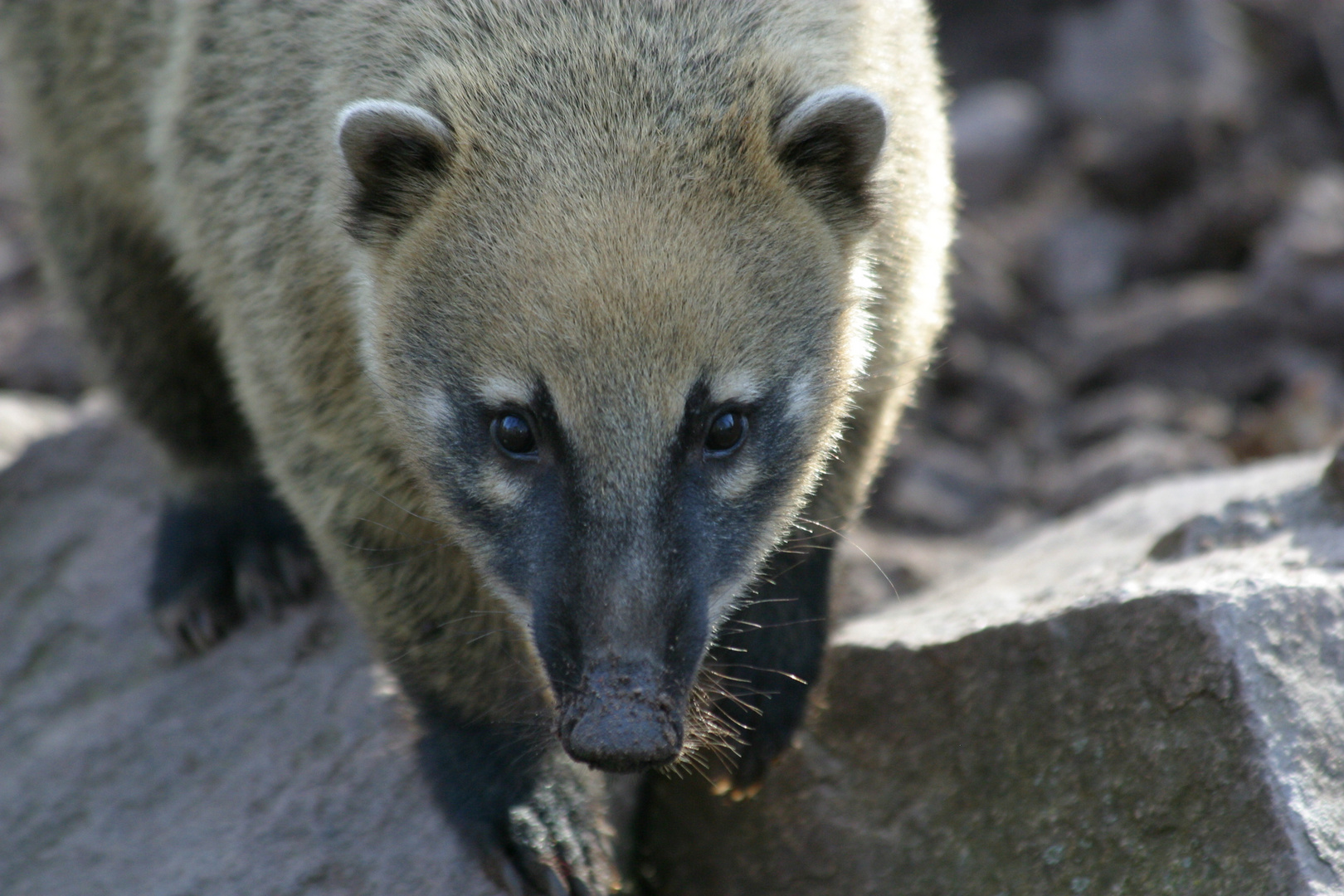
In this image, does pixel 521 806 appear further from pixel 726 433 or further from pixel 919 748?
pixel 726 433

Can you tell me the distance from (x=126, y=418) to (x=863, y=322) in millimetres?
3355

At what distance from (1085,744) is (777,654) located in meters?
0.95

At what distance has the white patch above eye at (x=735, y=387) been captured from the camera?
3189 mm

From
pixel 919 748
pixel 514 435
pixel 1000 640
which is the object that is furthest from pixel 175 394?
pixel 1000 640

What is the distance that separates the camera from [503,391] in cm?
319

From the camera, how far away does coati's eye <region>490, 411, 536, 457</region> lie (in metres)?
3.23

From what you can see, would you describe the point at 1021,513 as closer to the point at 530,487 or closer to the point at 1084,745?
the point at 1084,745

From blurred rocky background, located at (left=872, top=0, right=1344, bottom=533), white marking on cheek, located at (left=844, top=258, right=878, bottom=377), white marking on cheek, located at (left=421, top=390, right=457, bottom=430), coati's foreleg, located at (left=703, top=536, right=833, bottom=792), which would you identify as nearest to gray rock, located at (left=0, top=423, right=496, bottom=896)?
coati's foreleg, located at (left=703, top=536, right=833, bottom=792)

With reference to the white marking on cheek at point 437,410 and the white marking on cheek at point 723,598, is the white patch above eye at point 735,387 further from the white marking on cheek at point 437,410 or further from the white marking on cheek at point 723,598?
the white marking on cheek at point 437,410

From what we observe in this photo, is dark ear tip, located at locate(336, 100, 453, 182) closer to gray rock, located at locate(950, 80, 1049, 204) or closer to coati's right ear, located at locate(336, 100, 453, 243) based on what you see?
coati's right ear, located at locate(336, 100, 453, 243)

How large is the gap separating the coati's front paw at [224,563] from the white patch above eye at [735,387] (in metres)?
2.62

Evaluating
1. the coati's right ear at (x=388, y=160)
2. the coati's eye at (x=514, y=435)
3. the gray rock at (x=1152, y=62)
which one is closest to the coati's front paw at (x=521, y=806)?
the coati's eye at (x=514, y=435)

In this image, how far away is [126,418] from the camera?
215 inches

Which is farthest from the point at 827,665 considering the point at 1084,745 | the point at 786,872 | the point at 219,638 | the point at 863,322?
the point at 219,638
